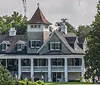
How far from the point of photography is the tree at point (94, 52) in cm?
7031

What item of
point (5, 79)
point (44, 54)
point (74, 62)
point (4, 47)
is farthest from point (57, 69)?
point (5, 79)

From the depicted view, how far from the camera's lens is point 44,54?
83750 mm

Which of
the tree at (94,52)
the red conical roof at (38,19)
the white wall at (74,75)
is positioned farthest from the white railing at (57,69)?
the tree at (94,52)

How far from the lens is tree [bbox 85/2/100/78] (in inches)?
2768

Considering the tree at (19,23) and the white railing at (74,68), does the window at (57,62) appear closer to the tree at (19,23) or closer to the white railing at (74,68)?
the white railing at (74,68)

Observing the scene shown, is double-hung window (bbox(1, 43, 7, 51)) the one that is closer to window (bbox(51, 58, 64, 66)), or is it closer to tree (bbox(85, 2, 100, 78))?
window (bbox(51, 58, 64, 66))

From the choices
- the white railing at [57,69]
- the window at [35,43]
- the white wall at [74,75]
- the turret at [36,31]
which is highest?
the turret at [36,31]

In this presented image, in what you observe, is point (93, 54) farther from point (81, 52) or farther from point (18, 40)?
point (18, 40)

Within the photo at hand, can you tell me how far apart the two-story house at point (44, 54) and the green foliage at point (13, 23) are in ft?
102

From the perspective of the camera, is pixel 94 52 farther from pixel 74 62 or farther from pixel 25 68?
pixel 25 68

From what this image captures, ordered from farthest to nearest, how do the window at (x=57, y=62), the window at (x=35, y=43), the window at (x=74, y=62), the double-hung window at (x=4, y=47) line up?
the double-hung window at (x=4, y=47), the window at (x=35, y=43), the window at (x=57, y=62), the window at (x=74, y=62)

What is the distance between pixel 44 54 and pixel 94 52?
49.1 ft

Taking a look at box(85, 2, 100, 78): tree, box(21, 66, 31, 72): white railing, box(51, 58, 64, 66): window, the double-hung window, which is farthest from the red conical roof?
box(85, 2, 100, 78): tree

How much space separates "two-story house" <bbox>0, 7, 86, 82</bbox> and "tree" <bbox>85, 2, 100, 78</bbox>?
956cm
